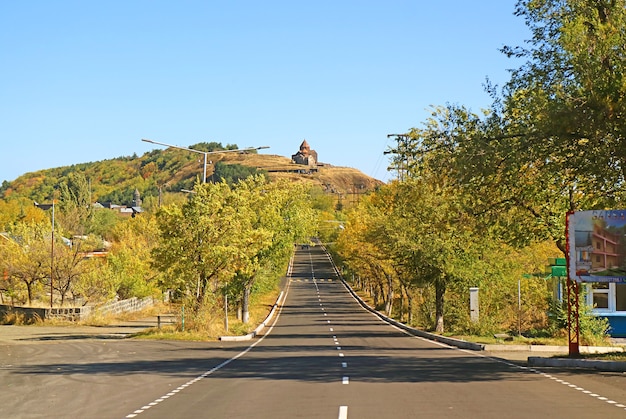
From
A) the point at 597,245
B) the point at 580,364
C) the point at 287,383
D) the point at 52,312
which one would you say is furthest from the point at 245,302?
the point at 287,383

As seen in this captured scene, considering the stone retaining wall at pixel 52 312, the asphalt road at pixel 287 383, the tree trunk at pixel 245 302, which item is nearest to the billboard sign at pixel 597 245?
the asphalt road at pixel 287 383

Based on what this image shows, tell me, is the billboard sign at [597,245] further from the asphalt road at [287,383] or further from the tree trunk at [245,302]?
the tree trunk at [245,302]

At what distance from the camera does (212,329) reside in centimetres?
3934

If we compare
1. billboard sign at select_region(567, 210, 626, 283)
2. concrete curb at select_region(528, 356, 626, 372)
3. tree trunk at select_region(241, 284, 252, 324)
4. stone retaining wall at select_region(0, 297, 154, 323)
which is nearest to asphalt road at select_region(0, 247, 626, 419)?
concrete curb at select_region(528, 356, 626, 372)

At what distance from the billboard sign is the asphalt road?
9.97 ft

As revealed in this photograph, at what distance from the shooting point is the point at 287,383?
1852 cm

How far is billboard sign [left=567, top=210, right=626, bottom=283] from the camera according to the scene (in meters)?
21.7

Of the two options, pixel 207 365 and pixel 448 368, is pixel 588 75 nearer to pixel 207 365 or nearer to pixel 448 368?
pixel 448 368

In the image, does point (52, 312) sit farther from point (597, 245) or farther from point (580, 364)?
point (597, 245)

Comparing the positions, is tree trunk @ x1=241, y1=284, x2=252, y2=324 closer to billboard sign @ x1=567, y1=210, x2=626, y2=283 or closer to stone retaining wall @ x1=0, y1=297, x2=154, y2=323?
stone retaining wall @ x1=0, y1=297, x2=154, y2=323

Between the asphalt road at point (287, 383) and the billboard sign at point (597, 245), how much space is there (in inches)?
120

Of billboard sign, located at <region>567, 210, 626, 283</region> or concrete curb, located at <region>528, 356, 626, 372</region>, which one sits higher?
billboard sign, located at <region>567, 210, 626, 283</region>

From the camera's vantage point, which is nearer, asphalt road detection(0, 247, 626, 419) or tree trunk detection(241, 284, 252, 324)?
asphalt road detection(0, 247, 626, 419)

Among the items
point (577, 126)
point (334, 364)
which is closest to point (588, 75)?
point (577, 126)
